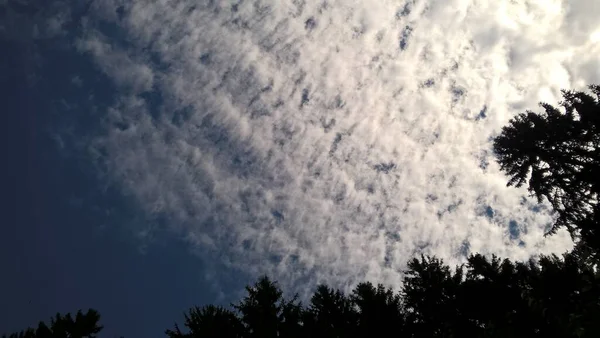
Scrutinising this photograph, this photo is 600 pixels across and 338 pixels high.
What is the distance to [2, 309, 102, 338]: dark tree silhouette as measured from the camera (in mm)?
25734

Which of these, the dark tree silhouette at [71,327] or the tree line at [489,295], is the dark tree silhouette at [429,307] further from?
the dark tree silhouette at [71,327]

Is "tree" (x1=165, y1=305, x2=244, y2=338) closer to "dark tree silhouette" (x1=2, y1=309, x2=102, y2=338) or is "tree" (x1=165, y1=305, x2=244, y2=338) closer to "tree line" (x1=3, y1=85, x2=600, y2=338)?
"tree line" (x1=3, y1=85, x2=600, y2=338)

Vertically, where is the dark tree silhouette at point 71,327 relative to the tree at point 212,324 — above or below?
above

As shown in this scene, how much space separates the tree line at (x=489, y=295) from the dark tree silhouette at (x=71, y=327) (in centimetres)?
61

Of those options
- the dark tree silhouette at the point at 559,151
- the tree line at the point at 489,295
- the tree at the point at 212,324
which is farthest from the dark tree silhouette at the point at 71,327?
the dark tree silhouette at the point at 559,151

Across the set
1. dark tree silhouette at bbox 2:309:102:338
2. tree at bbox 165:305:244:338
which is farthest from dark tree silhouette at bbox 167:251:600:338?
dark tree silhouette at bbox 2:309:102:338

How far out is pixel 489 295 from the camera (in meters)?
21.2

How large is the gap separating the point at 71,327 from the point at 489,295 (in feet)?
89.9

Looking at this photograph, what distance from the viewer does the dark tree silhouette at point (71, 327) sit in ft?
84.4

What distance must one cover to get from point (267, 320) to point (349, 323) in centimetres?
467

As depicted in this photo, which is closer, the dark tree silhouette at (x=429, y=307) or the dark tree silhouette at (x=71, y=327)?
the dark tree silhouette at (x=429, y=307)

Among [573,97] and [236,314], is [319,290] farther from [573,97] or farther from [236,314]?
[573,97]

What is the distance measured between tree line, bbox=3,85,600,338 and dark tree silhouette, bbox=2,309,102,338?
606 mm

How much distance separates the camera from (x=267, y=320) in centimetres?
1894
